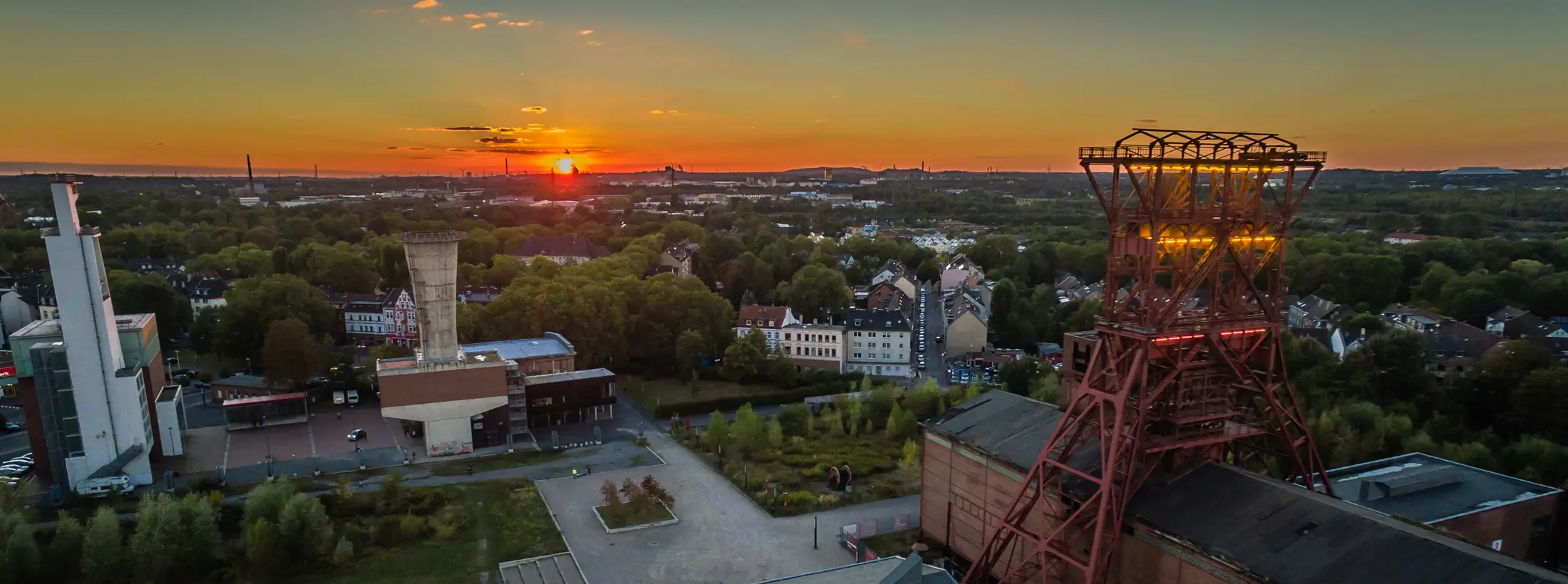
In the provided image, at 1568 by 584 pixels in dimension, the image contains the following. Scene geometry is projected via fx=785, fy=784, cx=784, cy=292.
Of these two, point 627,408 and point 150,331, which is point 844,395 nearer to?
point 627,408

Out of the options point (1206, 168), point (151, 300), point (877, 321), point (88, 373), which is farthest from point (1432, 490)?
point (151, 300)

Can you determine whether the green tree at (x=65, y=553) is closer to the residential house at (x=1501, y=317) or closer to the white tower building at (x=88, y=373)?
the white tower building at (x=88, y=373)

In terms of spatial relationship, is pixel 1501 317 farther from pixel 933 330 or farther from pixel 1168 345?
pixel 1168 345

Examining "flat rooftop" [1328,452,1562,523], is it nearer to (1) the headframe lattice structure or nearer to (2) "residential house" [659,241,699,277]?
(1) the headframe lattice structure

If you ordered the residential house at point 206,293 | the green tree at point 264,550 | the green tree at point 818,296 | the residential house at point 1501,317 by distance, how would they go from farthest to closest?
1. the green tree at point 818,296
2. the residential house at point 206,293
3. the residential house at point 1501,317
4. the green tree at point 264,550

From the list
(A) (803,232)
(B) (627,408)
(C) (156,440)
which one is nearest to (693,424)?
(B) (627,408)

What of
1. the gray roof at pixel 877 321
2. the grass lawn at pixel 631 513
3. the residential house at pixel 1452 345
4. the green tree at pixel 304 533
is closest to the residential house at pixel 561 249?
the gray roof at pixel 877 321
